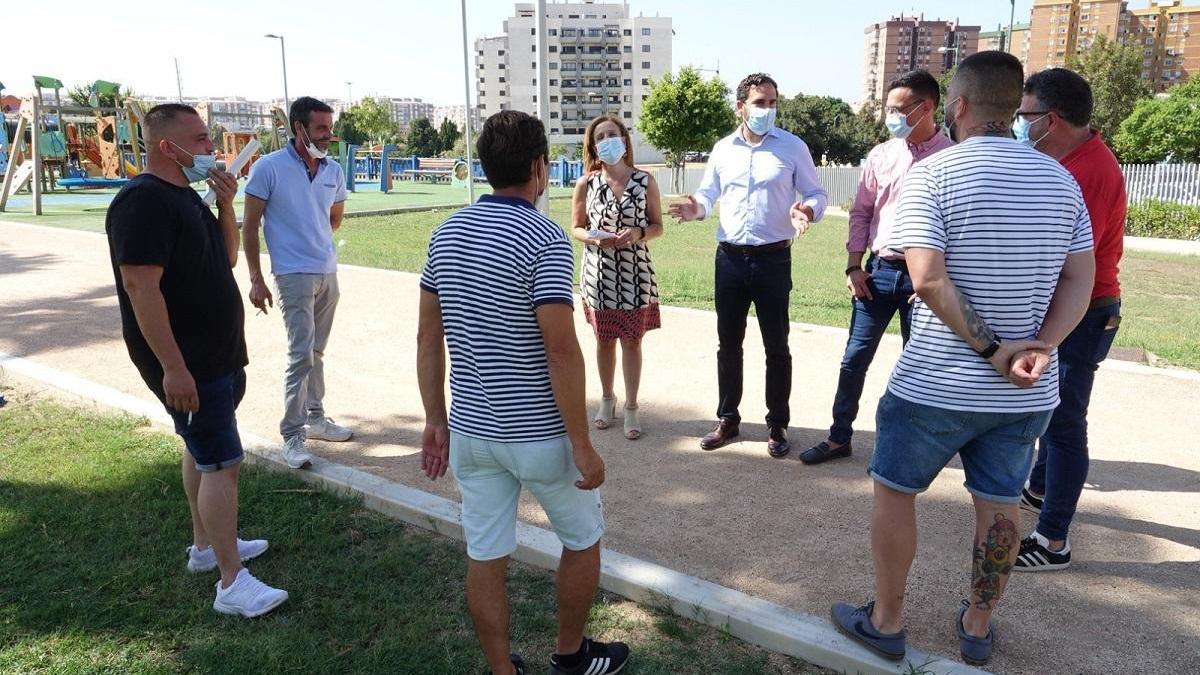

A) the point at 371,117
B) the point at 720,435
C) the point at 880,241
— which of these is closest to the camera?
the point at 880,241

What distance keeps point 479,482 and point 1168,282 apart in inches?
485

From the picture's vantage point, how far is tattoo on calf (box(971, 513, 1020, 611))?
8.74 feet

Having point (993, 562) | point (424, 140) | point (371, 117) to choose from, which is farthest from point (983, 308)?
point (424, 140)

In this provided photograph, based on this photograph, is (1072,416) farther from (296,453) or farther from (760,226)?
(296,453)

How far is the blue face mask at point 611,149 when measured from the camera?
15.8 feet

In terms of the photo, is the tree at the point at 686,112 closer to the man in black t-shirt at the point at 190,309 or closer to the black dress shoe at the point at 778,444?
the black dress shoe at the point at 778,444

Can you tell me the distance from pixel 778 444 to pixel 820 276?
292 inches

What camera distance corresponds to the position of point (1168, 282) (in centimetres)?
1162

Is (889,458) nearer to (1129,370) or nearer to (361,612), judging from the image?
(361,612)

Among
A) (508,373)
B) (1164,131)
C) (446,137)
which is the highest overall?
(446,137)

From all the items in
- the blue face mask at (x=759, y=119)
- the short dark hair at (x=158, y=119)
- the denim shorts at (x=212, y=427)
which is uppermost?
the blue face mask at (x=759, y=119)

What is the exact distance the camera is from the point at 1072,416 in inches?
132

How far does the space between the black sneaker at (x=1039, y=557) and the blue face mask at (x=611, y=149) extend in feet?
9.43

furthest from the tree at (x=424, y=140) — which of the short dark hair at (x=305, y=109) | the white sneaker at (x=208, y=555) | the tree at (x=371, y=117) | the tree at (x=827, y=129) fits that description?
the white sneaker at (x=208, y=555)
